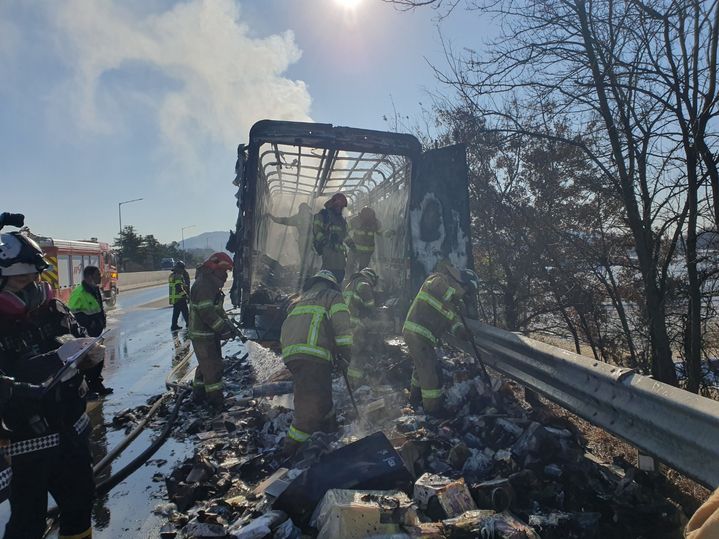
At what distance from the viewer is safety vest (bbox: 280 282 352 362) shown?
3.84m

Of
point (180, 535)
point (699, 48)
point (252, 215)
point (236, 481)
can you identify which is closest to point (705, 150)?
point (699, 48)

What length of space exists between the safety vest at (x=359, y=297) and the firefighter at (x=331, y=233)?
1674mm

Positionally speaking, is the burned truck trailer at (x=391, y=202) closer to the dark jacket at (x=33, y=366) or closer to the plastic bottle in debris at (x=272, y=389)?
the plastic bottle in debris at (x=272, y=389)

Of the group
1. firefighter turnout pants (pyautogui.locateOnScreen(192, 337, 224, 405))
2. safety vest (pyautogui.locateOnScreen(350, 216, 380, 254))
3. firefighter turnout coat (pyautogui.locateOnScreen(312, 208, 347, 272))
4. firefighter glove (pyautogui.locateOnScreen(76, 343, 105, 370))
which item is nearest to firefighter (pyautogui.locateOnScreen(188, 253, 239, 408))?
firefighter turnout pants (pyautogui.locateOnScreen(192, 337, 224, 405))

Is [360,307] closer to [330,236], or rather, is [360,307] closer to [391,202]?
[330,236]

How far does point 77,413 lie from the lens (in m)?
2.60

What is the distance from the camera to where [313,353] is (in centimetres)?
382

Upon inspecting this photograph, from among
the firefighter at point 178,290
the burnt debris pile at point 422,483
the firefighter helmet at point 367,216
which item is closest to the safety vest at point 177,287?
the firefighter at point 178,290

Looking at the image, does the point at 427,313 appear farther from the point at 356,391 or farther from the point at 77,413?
the point at 77,413

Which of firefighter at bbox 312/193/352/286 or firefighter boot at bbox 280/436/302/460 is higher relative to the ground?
firefighter at bbox 312/193/352/286

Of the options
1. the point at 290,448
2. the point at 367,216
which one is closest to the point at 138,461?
the point at 290,448

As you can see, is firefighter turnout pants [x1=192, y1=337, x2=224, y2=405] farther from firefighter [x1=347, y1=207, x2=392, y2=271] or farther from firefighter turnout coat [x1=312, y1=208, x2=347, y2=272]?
firefighter [x1=347, y1=207, x2=392, y2=271]

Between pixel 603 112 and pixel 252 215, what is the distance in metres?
4.33

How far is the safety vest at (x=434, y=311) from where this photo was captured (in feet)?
15.6
